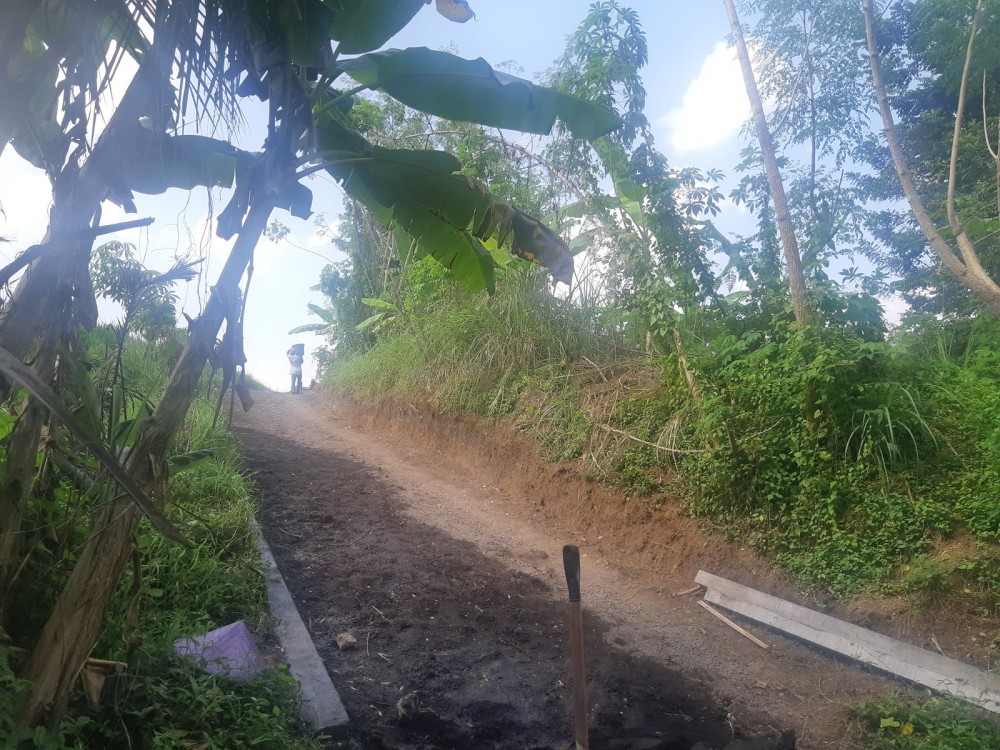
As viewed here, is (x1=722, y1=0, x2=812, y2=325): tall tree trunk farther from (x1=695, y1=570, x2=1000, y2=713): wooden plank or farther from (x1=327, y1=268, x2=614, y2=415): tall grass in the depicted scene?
(x1=327, y1=268, x2=614, y2=415): tall grass

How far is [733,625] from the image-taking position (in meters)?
4.91

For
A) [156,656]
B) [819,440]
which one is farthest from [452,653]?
[819,440]

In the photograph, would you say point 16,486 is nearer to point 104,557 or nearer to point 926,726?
point 104,557

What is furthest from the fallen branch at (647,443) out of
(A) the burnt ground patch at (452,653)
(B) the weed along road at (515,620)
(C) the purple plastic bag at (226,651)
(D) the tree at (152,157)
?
(C) the purple plastic bag at (226,651)

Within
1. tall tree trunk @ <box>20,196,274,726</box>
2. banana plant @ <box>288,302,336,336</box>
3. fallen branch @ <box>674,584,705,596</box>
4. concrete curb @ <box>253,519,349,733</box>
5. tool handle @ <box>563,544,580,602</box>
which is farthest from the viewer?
banana plant @ <box>288,302,336,336</box>

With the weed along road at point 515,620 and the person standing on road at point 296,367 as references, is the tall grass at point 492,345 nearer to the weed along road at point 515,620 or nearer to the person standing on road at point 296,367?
the weed along road at point 515,620

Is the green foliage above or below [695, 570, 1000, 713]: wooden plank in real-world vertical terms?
below

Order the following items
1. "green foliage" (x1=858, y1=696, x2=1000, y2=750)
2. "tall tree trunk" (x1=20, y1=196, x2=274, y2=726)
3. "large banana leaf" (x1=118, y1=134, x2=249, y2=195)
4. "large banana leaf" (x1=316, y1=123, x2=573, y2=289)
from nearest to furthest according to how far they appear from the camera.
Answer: "tall tree trunk" (x1=20, y1=196, x2=274, y2=726), "green foliage" (x1=858, y1=696, x2=1000, y2=750), "large banana leaf" (x1=118, y1=134, x2=249, y2=195), "large banana leaf" (x1=316, y1=123, x2=573, y2=289)

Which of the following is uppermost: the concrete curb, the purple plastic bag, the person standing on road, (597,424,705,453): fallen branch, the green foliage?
the person standing on road

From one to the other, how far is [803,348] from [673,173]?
7.92 ft

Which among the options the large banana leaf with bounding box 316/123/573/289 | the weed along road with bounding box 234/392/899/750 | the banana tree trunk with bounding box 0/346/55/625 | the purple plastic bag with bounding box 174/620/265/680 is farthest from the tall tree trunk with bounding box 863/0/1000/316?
the banana tree trunk with bounding box 0/346/55/625

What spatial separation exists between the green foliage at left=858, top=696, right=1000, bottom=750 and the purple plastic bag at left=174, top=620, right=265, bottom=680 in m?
3.21

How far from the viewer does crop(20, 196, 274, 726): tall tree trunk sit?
8.08 feet

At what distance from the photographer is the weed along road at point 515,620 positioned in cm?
363
